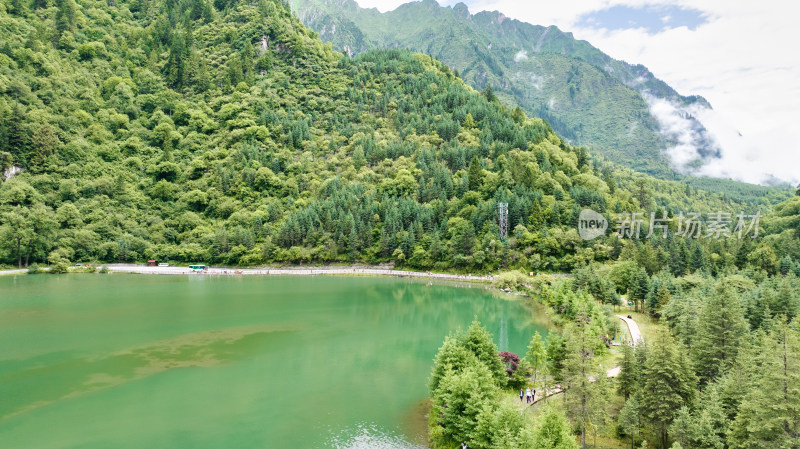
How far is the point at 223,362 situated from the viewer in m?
41.7

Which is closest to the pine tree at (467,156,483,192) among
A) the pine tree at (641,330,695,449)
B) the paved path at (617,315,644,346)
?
the paved path at (617,315,644,346)

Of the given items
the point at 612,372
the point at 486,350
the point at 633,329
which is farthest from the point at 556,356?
the point at 633,329

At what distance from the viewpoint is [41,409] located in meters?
31.5

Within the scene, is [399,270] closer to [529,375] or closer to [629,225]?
[629,225]

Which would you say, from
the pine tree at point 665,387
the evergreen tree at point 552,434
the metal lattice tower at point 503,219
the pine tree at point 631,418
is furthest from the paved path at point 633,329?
the metal lattice tower at point 503,219

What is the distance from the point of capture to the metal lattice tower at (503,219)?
9800 cm

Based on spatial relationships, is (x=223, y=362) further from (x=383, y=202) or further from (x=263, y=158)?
(x=263, y=158)

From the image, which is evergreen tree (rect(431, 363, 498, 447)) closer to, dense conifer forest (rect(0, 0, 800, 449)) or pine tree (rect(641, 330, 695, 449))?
dense conifer forest (rect(0, 0, 800, 449))

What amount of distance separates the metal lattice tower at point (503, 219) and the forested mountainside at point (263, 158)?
2.36 meters

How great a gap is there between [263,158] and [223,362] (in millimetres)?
95096

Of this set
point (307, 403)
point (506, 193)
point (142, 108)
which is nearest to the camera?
point (307, 403)

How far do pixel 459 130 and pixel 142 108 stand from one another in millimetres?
97716

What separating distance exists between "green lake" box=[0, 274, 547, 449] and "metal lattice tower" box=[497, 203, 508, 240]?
2442 cm

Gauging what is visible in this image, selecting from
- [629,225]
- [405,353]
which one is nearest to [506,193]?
[629,225]
